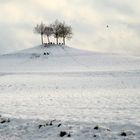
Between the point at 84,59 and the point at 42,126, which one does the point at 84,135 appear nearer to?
the point at 42,126

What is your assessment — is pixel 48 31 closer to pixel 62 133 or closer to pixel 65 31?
pixel 65 31

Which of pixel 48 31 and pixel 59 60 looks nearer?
pixel 59 60

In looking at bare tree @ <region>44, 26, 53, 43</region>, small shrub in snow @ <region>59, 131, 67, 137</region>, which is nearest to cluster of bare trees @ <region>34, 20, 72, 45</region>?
bare tree @ <region>44, 26, 53, 43</region>

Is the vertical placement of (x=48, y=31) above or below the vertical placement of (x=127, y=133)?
above

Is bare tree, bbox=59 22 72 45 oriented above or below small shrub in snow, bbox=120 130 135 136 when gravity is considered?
above

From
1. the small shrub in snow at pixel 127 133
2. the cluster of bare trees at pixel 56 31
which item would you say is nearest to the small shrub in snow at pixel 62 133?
the small shrub in snow at pixel 127 133

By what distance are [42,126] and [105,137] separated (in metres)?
3.12

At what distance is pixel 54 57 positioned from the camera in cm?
10212

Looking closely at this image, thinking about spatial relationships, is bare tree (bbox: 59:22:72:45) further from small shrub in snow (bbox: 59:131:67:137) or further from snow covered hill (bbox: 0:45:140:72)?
small shrub in snow (bbox: 59:131:67:137)

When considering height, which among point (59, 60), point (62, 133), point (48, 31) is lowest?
point (62, 133)

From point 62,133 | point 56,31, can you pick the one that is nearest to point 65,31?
point 56,31

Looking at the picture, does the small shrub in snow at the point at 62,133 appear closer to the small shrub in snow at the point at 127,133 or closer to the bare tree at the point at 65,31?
the small shrub in snow at the point at 127,133

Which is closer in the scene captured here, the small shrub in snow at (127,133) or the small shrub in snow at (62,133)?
the small shrub in snow at (127,133)

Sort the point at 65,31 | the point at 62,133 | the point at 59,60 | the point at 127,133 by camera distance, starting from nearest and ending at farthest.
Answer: the point at 127,133 → the point at 62,133 → the point at 59,60 → the point at 65,31
